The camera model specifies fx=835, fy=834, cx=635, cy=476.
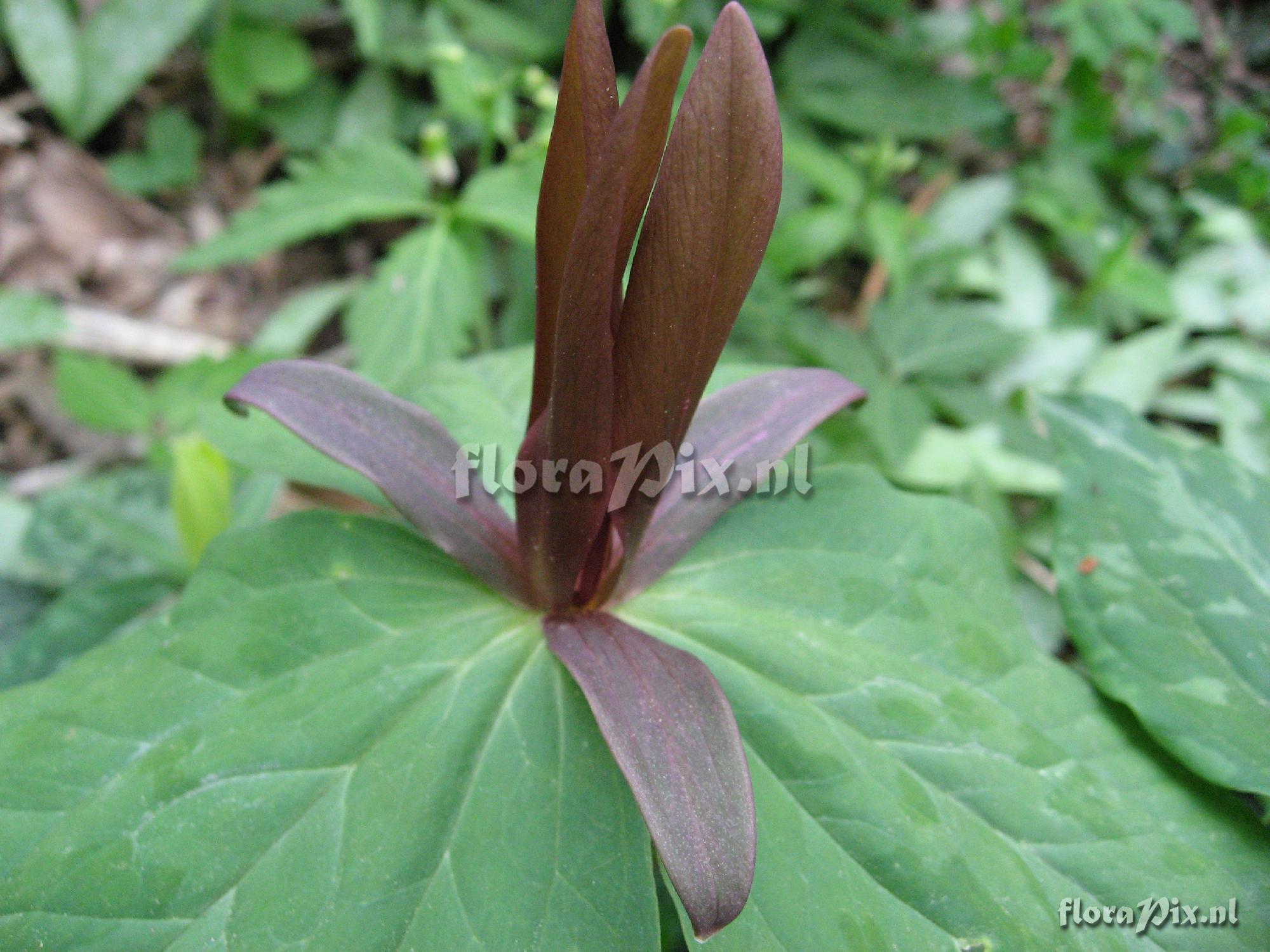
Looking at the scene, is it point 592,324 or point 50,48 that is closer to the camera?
point 592,324

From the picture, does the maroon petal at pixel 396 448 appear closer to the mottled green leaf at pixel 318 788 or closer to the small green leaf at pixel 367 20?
the mottled green leaf at pixel 318 788

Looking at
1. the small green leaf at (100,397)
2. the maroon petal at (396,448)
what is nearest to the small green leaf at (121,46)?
the small green leaf at (100,397)

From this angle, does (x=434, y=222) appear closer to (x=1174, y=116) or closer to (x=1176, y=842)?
(x=1176, y=842)

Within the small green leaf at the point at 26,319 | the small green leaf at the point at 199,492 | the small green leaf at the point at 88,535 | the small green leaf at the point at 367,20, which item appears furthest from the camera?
the small green leaf at the point at 367,20

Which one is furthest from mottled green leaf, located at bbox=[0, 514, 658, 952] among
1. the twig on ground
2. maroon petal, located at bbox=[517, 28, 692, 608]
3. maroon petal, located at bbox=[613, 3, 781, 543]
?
the twig on ground

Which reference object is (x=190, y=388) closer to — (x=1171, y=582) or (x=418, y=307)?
(x=418, y=307)

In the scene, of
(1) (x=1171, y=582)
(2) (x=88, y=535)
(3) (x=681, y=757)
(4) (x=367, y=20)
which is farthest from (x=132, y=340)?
(1) (x=1171, y=582)

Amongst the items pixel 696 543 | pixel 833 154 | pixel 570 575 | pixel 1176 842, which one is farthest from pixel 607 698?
pixel 833 154
